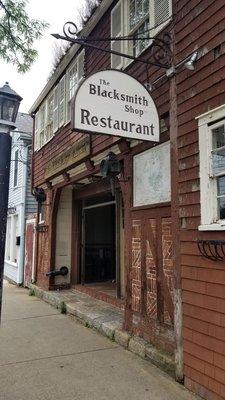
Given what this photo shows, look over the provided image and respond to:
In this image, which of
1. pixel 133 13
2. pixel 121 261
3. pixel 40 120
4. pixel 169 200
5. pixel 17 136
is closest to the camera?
pixel 169 200

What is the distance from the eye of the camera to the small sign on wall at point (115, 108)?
4.50 m

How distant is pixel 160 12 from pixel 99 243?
7.60 meters

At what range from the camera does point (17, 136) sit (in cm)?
1567

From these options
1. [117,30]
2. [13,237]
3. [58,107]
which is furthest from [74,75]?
[13,237]

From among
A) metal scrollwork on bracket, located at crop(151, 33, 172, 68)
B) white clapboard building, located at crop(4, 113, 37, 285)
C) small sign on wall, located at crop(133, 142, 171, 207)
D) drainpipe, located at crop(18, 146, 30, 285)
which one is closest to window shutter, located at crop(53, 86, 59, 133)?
white clapboard building, located at crop(4, 113, 37, 285)

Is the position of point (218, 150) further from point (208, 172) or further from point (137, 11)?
point (137, 11)

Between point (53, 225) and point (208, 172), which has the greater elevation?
point (208, 172)

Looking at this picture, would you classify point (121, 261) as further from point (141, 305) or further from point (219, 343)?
point (219, 343)

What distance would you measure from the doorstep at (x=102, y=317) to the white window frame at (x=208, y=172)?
1929mm

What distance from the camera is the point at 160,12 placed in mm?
5488

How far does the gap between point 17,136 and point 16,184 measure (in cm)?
195

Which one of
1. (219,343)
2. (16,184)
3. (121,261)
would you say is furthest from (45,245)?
(219,343)

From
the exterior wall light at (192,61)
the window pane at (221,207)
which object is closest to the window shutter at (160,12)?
the exterior wall light at (192,61)

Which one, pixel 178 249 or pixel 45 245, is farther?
pixel 45 245
